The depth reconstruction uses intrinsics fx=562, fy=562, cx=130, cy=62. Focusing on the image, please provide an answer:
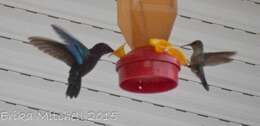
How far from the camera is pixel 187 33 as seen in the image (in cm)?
299

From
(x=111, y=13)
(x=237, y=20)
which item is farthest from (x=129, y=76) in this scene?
(x=237, y=20)

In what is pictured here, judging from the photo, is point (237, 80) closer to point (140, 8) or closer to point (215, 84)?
point (215, 84)

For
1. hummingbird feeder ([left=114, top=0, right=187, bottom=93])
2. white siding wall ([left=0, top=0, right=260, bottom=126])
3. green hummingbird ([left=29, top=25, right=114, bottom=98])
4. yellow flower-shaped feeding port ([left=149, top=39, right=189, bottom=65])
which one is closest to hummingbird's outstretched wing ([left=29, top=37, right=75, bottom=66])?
green hummingbird ([left=29, top=25, right=114, bottom=98])

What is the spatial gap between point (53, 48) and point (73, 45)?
8 centimetres

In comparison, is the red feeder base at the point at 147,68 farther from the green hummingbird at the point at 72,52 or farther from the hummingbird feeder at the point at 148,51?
the green hummingbird at the point at 72,52

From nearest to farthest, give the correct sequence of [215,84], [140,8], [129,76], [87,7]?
[129,76]
[140,8]
[87,7]
[215,84]

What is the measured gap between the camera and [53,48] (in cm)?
180

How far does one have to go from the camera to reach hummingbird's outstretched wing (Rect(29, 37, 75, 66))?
5.85 feet

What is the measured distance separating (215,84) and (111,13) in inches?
28.0

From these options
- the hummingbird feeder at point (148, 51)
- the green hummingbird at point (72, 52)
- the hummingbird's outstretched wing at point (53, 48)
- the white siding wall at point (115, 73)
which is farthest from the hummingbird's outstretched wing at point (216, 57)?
the white siding wall at point (115, 73)

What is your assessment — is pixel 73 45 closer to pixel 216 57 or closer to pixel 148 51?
pixel 148 51

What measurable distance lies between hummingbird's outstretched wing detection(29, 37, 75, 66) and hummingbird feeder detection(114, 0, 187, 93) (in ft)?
0.54

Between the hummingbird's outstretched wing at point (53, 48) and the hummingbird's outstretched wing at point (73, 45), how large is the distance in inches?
0.9

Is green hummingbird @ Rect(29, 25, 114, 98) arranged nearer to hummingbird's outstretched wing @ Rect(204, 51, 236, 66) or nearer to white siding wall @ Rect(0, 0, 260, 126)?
hummingbird's outstretched wing @ Rect(204, 51, 236, 66)
